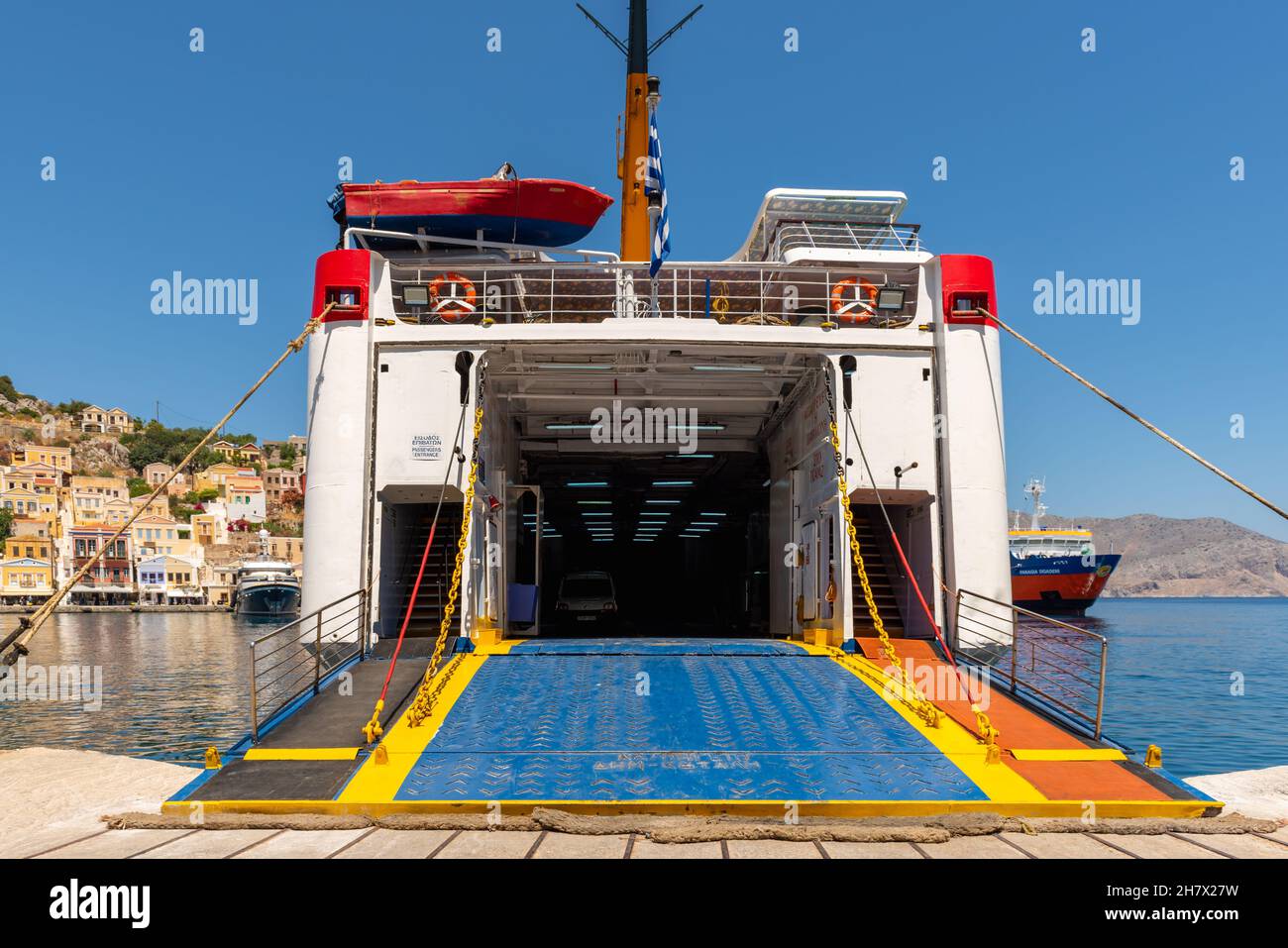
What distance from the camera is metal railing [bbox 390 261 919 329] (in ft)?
42.7

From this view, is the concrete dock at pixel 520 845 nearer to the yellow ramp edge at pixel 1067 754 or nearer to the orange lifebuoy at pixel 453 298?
the yellow ramp edge at pixel 1067 754

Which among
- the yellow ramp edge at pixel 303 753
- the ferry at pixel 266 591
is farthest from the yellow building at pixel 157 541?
the yellow ramp edge at pixel 303 753

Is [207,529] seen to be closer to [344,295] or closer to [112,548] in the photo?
[112,548]

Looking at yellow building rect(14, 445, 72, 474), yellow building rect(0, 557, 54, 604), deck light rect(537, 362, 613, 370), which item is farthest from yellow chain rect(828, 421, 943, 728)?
yellow building rect(14, 445, 72, 474)

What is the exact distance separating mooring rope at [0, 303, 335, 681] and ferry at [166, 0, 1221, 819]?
0.61 m

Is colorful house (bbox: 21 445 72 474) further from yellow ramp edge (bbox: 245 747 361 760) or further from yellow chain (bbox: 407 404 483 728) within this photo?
yellow ramp edge (bbox: 245 747 361 760)

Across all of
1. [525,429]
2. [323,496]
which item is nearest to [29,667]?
[525,429]

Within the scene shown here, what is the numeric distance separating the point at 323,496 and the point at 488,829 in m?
6.90

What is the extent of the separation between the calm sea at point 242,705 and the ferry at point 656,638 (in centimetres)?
1056

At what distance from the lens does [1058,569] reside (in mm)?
79625

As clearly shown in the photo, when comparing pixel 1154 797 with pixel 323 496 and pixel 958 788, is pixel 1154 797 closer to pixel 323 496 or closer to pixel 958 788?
pixel 958 788

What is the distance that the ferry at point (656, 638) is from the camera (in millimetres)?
7590

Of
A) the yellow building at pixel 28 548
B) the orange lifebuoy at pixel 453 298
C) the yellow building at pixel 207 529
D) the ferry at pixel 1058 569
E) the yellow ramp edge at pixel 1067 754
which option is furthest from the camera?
the yellow building at pixel 207 529

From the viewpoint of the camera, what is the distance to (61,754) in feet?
32.3
